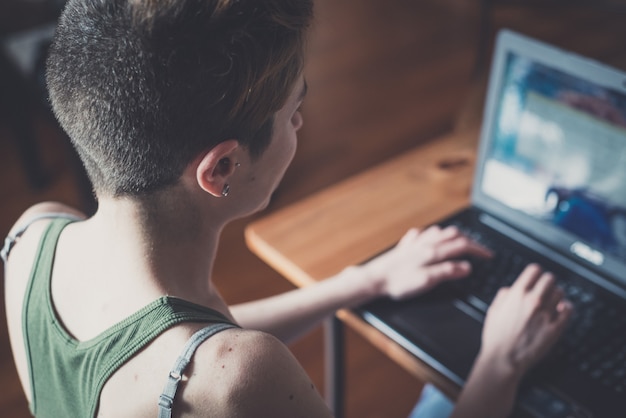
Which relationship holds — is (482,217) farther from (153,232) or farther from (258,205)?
(153,232)

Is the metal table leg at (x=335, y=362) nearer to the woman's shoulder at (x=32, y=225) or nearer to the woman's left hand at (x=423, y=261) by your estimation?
the woman's left hand at (x=423, y=261)

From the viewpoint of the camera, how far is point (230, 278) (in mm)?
2346

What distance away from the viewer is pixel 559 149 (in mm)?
A: 1204

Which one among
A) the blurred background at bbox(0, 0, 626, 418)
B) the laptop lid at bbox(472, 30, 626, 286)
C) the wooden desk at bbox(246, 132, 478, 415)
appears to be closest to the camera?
the laptop lid at bbox(472, 30, 626, 286)

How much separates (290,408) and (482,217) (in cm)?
68

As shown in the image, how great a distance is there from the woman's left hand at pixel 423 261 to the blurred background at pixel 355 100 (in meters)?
0.55

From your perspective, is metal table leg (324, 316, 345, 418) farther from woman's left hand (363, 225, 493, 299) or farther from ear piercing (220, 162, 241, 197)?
ear piercing (220, 162, 241, 197)

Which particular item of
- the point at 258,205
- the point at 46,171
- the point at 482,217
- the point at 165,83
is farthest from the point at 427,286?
the point at 46,171

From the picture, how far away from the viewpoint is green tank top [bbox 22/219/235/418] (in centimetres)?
81

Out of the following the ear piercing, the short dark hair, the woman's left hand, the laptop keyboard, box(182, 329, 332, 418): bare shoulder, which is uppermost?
the short dark hair

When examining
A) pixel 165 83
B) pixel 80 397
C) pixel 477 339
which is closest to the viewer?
Answer: pixel 165 83

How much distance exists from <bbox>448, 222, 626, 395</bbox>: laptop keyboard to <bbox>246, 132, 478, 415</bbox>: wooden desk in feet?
A: 0.46

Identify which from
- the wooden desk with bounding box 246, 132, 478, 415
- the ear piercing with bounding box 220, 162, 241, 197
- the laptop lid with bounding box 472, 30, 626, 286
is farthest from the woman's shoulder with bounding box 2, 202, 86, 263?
the laptop lid with bounding box 472, 30, 626, 286

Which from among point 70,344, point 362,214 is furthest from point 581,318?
point 70,344
